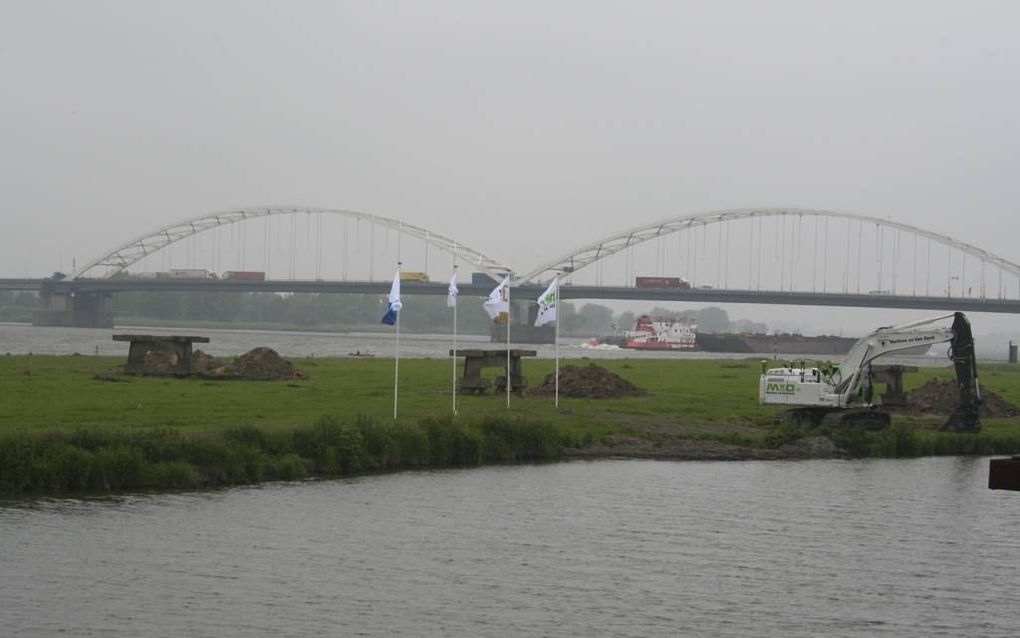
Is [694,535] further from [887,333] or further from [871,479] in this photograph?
[887,333]

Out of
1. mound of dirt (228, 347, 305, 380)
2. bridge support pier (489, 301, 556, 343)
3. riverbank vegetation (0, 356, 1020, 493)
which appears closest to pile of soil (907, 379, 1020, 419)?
riverbank vegetation (0, 356, 1020, 493)

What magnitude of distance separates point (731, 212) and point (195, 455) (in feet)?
506

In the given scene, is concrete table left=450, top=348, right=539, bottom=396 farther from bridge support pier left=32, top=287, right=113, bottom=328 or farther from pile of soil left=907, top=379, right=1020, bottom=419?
bridge support pier left=32, top=287, right=113, bottom=328

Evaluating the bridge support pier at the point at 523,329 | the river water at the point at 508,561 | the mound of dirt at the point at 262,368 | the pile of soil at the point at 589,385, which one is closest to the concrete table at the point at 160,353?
the mound of dirt at the point at 262,368

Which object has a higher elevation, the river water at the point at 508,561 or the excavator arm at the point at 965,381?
the excavator arm at the point at 965,381

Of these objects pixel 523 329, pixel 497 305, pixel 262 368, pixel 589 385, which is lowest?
pixel 589 385

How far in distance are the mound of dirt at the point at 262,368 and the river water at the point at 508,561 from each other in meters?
23.4

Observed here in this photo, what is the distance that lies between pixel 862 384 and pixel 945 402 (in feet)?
34.1

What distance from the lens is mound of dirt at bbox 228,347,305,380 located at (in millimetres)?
50531

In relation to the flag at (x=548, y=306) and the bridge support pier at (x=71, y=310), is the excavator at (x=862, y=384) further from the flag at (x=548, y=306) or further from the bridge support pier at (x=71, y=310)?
the bridge support pier at (x=71, y=310)

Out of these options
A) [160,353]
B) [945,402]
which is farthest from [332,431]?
[945,402]

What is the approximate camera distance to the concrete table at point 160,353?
161ft

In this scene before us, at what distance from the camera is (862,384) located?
41.8m

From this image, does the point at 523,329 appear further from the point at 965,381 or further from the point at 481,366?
the point at 965,381
